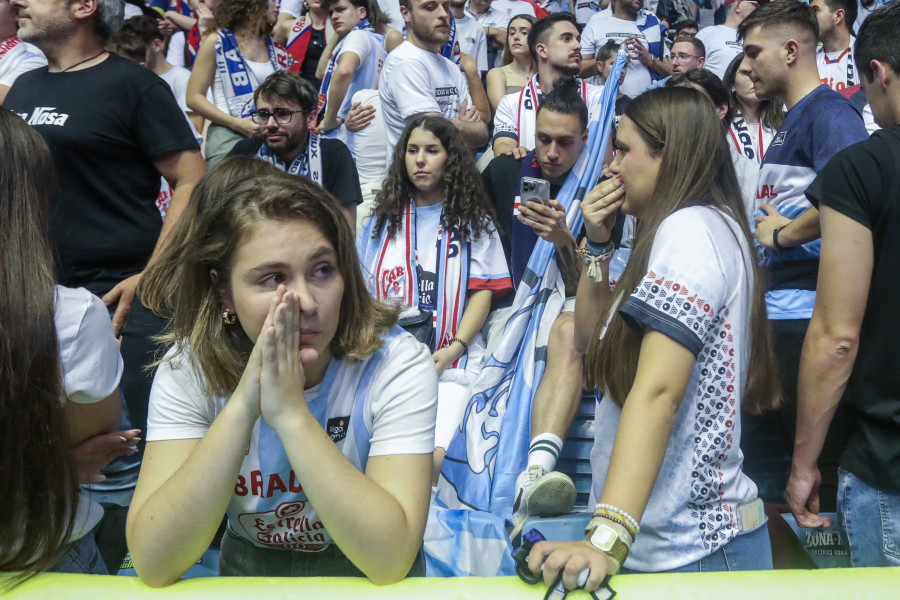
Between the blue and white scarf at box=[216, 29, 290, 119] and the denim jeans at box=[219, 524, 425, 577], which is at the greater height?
the blue and white scarf at box=[216, 29, 290, 119]

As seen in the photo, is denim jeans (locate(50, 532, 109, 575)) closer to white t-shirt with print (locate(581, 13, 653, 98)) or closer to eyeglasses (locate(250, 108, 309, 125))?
eyeglasses (locate(250, 108, 309, 125))

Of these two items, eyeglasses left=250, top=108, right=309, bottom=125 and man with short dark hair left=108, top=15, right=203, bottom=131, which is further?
man with short dark hair left=108, top=15, right=203, bottom=131

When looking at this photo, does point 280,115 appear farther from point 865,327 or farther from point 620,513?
point 620,513

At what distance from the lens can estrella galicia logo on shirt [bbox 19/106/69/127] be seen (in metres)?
3.10

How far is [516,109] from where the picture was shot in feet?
17.9

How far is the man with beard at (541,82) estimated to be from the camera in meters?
5.32

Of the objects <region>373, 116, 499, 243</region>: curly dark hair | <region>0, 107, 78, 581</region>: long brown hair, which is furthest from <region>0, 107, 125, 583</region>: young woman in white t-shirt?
<region>373, 116, 499, 243</region>: curly dark hair

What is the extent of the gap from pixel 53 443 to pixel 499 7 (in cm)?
731

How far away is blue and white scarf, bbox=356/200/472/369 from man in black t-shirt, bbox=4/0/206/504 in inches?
50.4

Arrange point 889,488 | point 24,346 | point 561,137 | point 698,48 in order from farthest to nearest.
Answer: point 698,48, point 561,137, point 889,488, point 24,346

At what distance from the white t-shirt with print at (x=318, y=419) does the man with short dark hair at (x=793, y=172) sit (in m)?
1.69

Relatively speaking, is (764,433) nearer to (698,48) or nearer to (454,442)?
(454,442)

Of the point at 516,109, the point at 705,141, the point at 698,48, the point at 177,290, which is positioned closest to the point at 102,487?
the point at 177,290

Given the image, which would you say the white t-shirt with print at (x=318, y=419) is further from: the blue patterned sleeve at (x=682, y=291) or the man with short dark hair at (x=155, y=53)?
the man with short dark hair at (x=155, y=53)
